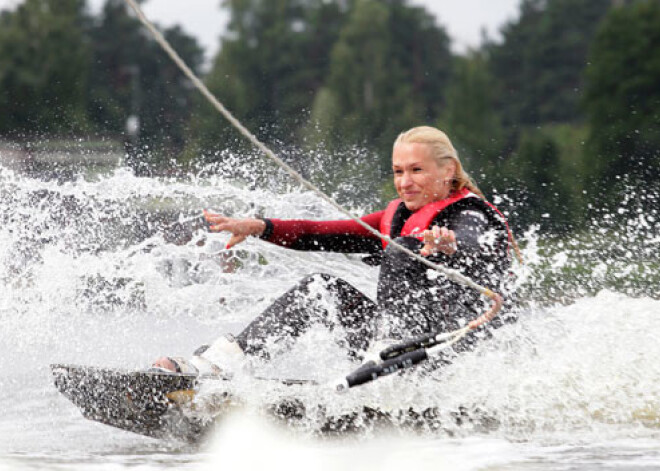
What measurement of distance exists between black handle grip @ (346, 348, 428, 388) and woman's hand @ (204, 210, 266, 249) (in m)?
0.87

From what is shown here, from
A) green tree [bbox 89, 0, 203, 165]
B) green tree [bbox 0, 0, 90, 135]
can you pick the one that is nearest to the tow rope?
green tree [bbox 89, 0, 203, 165]

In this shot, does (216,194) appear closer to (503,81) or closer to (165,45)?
(165,45)

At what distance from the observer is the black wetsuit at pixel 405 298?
15.7ft

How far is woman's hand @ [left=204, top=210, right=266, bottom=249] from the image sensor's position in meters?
4.97

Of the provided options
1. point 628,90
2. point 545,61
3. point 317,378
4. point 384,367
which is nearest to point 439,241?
point 384,367

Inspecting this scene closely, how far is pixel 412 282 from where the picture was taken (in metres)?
4.79

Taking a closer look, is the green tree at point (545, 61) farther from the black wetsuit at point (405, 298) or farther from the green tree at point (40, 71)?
the black wetsuit at point (405, 298)

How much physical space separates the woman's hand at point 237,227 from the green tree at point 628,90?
17643 millimetres

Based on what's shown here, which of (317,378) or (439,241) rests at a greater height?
(439,241)

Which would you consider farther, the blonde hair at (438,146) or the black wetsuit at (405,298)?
the blonde hair at (438,146)

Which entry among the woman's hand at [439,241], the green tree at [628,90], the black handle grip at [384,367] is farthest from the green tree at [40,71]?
the black handle grip at [384,367]

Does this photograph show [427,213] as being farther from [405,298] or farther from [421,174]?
[405,298]

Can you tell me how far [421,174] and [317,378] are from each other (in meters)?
0.92

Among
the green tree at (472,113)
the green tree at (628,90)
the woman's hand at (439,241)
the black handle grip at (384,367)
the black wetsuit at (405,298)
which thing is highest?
the green tree at (472,113)
